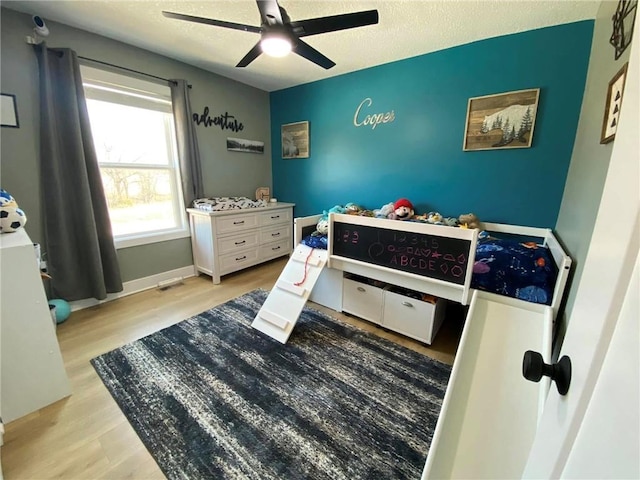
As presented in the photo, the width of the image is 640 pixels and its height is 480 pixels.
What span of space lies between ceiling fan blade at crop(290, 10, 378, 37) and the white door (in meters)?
1.48

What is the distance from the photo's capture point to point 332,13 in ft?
6.63

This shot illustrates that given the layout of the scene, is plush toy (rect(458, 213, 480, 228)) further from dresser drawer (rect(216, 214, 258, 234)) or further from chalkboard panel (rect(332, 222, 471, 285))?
dresser drawer (rect(216, 214, 258, 234))

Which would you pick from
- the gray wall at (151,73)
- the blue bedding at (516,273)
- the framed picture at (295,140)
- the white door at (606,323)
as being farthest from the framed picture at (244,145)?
the white door at (606,323)

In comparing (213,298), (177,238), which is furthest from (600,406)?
(177,238)

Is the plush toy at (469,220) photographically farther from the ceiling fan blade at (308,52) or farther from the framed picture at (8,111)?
the framed picture at (8,111)

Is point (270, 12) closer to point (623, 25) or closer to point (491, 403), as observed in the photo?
point (623, 25)

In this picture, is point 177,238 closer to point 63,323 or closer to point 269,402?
point 63,323

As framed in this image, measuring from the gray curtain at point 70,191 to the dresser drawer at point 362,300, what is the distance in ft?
7.46

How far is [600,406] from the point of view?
1.20ft

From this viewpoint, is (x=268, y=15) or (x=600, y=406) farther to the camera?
(x=268, y=15)

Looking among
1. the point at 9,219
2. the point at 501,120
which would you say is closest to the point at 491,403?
the point at 501,120

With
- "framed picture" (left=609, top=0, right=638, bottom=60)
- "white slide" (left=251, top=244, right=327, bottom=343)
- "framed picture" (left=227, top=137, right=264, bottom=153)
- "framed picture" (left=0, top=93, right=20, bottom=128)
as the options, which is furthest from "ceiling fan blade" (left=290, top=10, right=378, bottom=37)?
"framed picture" (left=0, top=93, right=20, bottom=128)

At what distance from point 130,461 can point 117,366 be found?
30.0 inches

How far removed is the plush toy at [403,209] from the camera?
2.79 m
